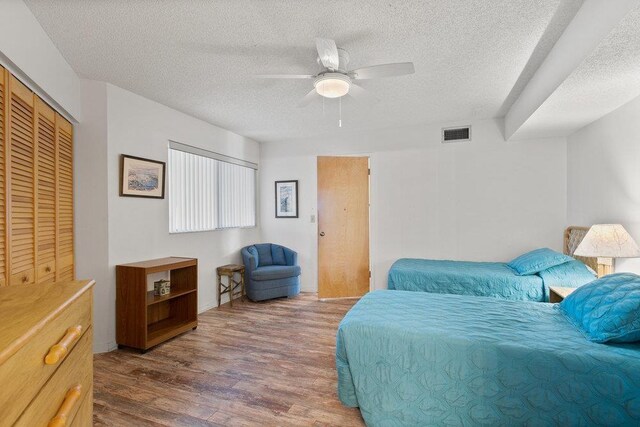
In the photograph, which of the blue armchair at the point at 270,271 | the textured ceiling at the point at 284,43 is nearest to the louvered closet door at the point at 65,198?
the textured ceiling at the point at 284,43

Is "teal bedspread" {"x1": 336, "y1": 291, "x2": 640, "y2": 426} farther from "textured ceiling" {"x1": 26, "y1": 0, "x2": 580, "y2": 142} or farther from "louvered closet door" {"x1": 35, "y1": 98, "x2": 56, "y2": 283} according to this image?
"louvered closet door" {"x1": 35, "y1": 98, "x2": 56, "y2": 283}

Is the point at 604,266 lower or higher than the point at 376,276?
higher

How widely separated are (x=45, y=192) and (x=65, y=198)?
0.36 m

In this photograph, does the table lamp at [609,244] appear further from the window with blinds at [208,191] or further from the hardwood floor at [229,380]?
the window with blinds at [208,191]

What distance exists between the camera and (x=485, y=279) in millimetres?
3199

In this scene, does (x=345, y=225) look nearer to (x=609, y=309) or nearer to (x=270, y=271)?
(x=270, y=271)

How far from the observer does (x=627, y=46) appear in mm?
1792

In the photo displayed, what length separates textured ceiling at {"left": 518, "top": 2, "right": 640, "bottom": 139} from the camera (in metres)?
1.73

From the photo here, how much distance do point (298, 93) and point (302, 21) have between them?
1244mm

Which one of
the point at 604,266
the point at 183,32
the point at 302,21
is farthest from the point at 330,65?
the point at 604,266

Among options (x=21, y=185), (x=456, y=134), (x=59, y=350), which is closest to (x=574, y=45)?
(x=456, y=134)

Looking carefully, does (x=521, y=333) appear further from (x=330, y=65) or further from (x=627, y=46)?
(x=330, y=65)

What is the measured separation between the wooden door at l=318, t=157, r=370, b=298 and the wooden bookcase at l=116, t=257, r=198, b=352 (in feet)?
6.48

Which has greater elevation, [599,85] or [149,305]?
[599,85]
